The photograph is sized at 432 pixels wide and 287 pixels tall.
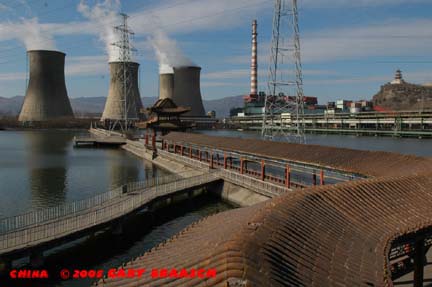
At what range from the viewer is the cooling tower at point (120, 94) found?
76500 mm

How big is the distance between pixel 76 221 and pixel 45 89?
245 feet

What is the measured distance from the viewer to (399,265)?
880cm

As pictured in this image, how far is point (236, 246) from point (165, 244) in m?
2.47

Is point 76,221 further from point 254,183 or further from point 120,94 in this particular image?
point 120,94

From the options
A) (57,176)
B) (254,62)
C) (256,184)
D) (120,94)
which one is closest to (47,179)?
(57,176)

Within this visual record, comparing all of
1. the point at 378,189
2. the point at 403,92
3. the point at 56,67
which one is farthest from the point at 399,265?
the point at 403,92

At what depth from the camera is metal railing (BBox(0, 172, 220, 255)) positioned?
12180mm

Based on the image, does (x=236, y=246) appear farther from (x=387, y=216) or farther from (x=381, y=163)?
(x=381, y=163)

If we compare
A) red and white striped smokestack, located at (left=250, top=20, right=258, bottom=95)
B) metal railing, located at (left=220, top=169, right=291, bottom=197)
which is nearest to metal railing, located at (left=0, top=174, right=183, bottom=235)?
metal railing, located at (left=220, top=169, right=291, bottom=197)

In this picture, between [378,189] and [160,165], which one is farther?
[160,165]

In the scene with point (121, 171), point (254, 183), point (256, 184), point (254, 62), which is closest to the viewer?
point (256, 184)

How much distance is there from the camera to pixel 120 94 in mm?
78812

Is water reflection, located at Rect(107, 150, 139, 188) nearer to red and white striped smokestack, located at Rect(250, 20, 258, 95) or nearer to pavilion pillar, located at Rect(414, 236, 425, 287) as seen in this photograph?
pavilion pillar, located at Rect(414, 236, 425, 287)

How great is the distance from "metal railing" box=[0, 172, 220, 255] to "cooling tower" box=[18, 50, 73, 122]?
65.2m
